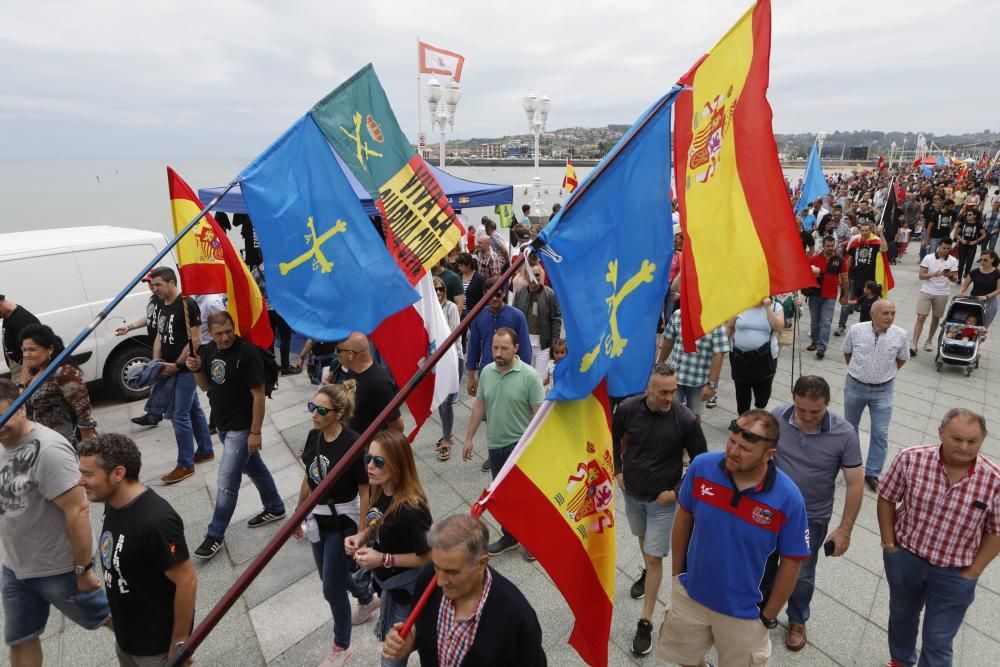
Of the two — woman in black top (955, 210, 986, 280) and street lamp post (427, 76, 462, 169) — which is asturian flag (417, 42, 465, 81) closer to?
street lamp post (427, 76, 462, 169)

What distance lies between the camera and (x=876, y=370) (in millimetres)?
5125

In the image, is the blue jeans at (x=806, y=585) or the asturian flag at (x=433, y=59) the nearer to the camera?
the blue jeans at (x=806, y=585)

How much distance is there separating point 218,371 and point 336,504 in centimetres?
183

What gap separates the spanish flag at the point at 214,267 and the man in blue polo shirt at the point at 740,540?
3474mm

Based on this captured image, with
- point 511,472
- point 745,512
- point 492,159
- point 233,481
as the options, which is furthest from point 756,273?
point 492,159

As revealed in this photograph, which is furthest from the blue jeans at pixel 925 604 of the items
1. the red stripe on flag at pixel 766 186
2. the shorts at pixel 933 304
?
the shorts at pixel 933 304

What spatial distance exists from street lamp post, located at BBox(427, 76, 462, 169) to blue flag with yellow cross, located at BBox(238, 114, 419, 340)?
12310 mm

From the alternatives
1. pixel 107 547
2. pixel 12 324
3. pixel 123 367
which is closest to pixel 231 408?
pixel 107 547

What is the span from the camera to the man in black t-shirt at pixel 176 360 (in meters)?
5.57

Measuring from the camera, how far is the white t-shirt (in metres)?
8.90

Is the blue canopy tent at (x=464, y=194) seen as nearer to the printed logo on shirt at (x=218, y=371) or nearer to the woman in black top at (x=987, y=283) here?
the printed logo on shirt at (x=218, y=371)

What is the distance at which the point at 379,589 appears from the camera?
3070 mm

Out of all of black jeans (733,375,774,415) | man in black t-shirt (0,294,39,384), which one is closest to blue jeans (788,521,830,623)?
black jeans (733,375,774,415)

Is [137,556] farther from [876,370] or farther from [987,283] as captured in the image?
[987,283]
